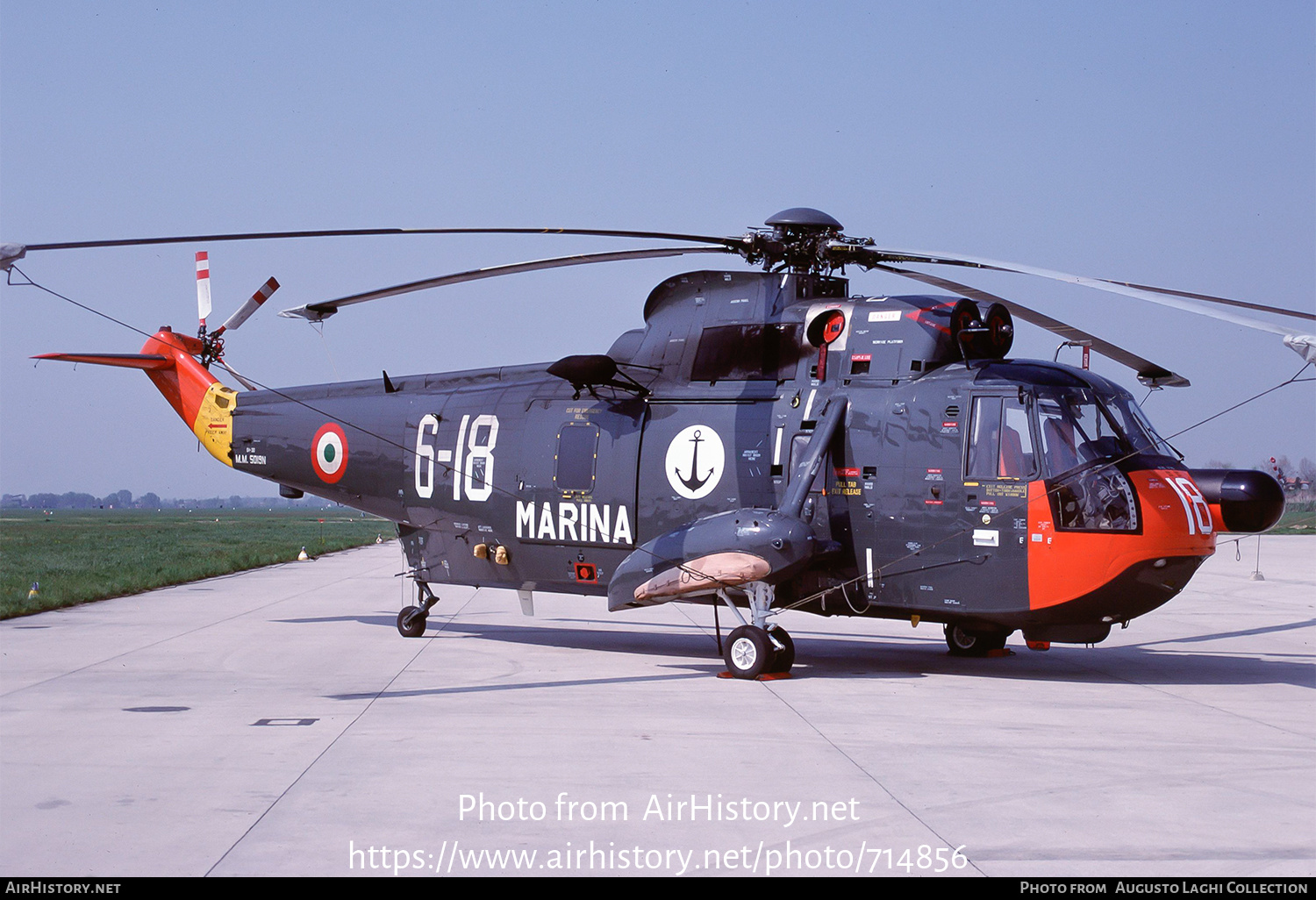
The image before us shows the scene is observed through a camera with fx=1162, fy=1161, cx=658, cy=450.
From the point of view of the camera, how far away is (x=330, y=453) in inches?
653

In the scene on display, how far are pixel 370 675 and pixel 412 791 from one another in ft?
18.5

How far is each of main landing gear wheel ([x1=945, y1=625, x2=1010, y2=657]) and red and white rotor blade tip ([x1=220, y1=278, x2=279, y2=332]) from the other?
11.6 m

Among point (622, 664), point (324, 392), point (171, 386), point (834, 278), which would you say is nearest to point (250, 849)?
point (622, 664)

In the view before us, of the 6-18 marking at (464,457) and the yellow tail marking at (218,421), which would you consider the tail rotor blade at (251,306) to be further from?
the 6-18 marking at (464,457)

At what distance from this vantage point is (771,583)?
12.1 m

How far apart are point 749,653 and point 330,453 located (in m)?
7.46

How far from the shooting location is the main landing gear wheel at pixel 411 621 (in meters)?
16.2

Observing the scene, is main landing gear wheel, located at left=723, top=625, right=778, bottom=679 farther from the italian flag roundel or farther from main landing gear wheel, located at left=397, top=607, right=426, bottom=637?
the italian flag roundel

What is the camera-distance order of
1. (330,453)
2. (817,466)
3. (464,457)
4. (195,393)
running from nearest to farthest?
1. (817,466)
2. (464,457)
3. (330,453)
4. (195,393)

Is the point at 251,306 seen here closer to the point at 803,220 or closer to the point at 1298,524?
the point at 803,220

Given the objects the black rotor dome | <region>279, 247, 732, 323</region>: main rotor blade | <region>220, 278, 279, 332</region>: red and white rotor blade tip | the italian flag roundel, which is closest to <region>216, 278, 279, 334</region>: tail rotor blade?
<region>220, 278, 279, 332</region>: red and white rotor blade tip

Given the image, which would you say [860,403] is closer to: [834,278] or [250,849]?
[834,278]

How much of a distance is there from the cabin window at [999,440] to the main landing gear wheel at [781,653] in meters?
2.64

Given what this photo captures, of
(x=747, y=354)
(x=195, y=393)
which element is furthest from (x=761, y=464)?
Answer: (x=195, y=393)
